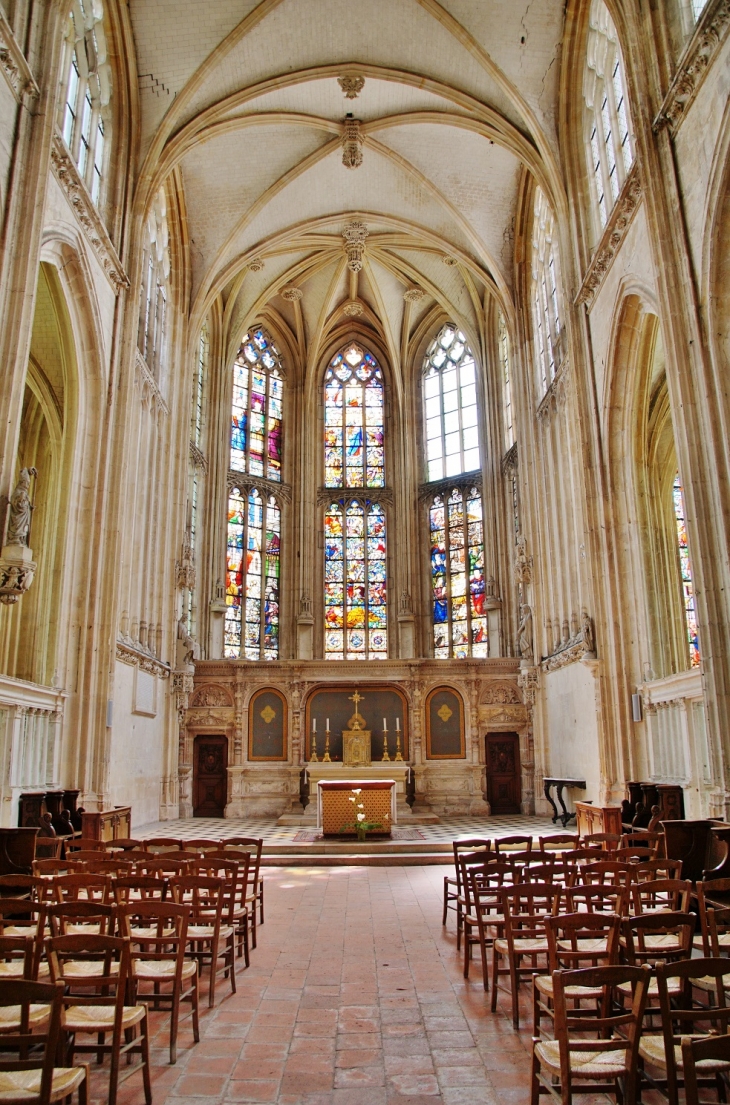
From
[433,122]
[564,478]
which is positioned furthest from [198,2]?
[564,478]

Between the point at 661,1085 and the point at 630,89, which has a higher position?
the point at 630,89

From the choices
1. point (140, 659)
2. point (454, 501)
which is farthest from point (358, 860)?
point (454, 501)

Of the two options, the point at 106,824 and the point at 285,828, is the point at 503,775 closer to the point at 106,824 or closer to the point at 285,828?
the point at 285,828

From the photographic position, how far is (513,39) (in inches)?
712

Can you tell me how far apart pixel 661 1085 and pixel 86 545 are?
13538mm

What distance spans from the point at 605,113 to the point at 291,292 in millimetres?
15326

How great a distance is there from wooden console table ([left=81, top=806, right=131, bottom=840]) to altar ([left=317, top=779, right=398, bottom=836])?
13.2ft

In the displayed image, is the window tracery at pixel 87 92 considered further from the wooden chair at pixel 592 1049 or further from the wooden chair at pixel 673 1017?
the wooden chair at pixel 673 1017

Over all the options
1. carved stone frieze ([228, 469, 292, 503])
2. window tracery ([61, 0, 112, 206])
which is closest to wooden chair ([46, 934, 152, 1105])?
window tracery ([61, 0, 112, 206])

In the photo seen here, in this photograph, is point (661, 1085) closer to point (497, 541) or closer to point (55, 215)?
point (55, 215)

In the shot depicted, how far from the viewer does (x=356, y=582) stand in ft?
98.2

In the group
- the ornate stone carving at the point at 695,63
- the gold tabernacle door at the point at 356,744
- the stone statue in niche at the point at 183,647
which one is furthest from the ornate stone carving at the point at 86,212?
the gold tabernacle door at the point at 356,744

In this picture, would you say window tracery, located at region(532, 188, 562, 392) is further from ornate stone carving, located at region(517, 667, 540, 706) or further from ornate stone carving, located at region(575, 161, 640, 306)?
ornate stone carving, located at region(517, 667, 540, 706)

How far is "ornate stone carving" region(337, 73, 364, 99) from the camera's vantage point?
2025 centimetres
